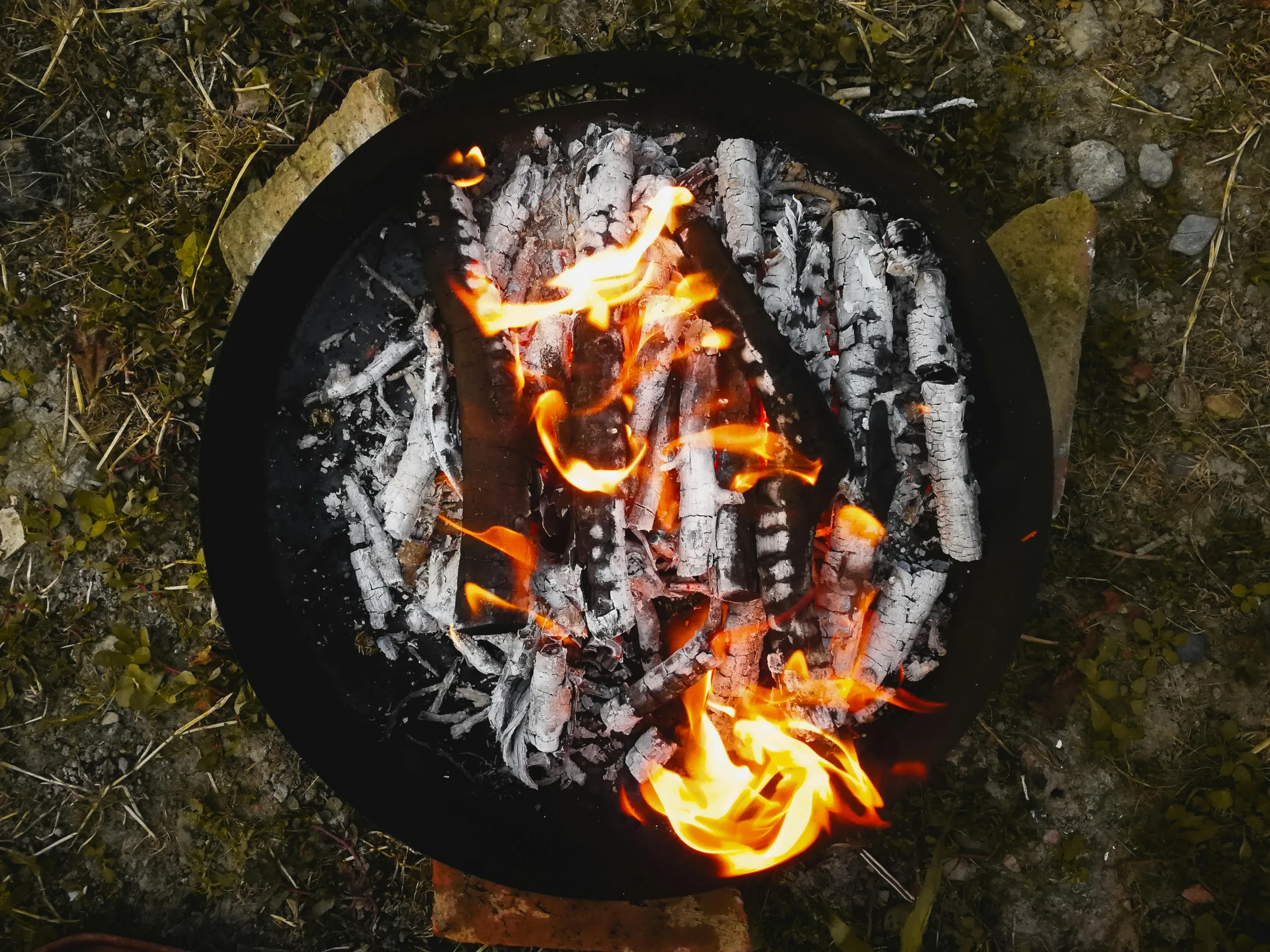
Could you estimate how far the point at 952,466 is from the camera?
69.2 inches

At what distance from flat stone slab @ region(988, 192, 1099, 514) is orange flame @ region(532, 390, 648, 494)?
1382 millimetres

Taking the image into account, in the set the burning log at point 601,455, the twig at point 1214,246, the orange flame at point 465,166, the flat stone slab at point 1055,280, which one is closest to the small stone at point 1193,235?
the twig at point 1214,246

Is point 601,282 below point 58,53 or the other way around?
below

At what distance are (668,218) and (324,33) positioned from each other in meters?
1.62

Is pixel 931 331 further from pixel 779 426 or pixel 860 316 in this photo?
pixel 779 426

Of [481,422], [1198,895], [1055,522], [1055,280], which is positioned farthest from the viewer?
[1055,522]

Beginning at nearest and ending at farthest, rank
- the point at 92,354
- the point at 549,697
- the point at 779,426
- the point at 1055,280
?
1. the point at 779,426
2. the point at 549,697
3. the point at 1055,280
4. the point at 92,354

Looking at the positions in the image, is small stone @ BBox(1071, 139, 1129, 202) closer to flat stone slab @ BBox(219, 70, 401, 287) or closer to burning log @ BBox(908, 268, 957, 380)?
burning log @ BBox(908, 268, 957, 380)

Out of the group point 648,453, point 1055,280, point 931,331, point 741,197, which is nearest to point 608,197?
point 741,197

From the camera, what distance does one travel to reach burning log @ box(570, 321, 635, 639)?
172 centimetres

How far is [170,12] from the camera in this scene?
8.30 feet

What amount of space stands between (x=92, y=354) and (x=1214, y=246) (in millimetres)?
3981

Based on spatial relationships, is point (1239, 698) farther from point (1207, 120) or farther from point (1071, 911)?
point (1207, 120)

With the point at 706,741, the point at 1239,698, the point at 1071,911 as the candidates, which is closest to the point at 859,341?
the point at 706,741
